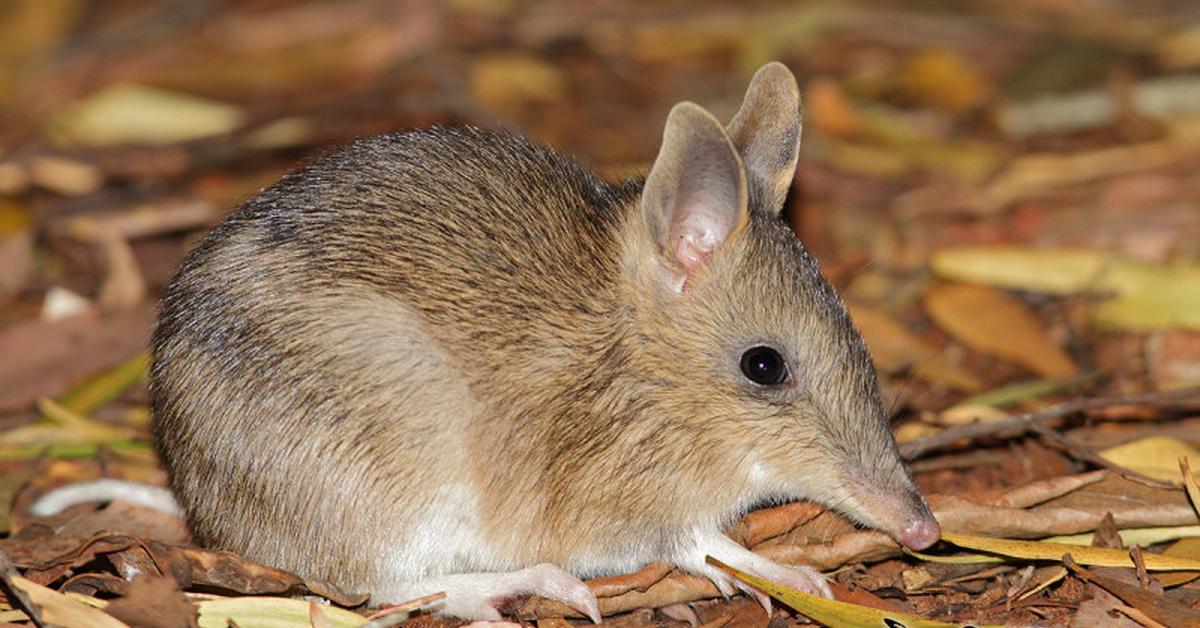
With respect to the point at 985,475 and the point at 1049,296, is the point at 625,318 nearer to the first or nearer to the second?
the point at 985,475

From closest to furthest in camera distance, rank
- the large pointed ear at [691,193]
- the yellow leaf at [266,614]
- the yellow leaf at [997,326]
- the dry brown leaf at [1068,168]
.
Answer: the large pointed ear at [691,193], the yellow leaf at [266,614], the yellow leaf at [997,326], the dry brown leaf at [1068,168]

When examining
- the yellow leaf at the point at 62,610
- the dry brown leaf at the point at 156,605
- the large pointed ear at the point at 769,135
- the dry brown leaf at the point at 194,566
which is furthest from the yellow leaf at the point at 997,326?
the yellow leaf at the point at 62,610

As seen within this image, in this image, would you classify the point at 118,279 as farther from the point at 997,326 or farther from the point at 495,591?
the point at 997,326

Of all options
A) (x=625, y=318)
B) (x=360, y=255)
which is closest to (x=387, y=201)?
(x=360, y=255)

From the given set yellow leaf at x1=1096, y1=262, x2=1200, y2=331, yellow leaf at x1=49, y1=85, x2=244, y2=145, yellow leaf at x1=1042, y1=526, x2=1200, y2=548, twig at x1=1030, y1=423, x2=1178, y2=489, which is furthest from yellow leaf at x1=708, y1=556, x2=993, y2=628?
yellow leaf at x1=49, y1=85, x2=244, y2=145

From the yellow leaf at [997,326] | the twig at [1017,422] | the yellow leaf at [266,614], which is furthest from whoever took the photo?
the yellow leaf at [997,326]

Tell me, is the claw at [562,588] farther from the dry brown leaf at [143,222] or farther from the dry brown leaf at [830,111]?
the dry brown leaf at [830,111]
